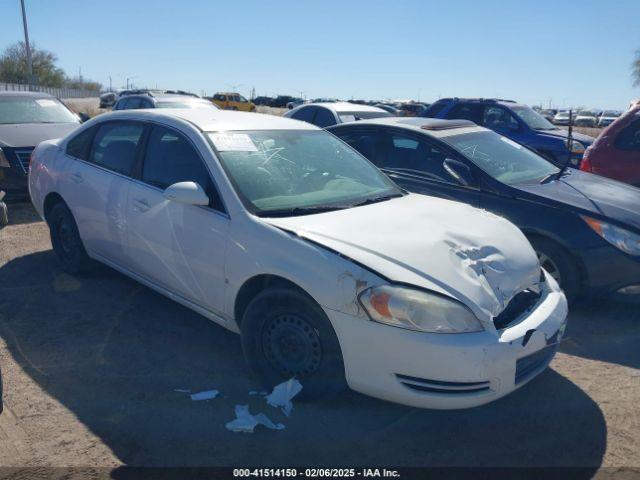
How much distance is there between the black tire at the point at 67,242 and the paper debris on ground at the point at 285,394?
8.83 feet

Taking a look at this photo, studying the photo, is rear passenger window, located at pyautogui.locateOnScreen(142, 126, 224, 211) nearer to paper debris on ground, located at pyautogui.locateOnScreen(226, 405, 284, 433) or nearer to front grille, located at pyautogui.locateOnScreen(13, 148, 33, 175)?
paper debris on ground, located at pyautogui.locateOnScreen(226, 405, 284, 433)

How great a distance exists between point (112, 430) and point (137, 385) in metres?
0.48

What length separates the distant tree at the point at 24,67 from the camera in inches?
2509

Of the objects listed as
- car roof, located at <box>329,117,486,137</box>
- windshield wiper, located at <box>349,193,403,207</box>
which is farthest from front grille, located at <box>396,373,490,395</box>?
car roof, located at <box>329,117,486,137</box>

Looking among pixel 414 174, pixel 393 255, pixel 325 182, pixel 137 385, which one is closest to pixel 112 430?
pixel 137 385

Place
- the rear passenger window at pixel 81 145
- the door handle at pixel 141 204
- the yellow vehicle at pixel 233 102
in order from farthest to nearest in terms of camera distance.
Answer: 1. the yellow vehicle at pixel 233 102
2. the rear passenger window at pixel 81 145
3. the door handle at pixel 141 204

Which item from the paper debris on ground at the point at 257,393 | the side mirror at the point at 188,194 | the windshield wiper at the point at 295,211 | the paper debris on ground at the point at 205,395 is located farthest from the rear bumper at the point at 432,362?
the side mirror at the point at 188,194

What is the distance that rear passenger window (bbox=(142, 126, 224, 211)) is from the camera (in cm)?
385

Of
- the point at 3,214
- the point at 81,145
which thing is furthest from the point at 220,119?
the point at 3,214

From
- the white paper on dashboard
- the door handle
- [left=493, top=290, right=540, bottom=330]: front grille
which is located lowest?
[left=493, top=290, right=540, bottom=330]: front grille

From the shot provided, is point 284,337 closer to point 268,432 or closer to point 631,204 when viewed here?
point 268,432

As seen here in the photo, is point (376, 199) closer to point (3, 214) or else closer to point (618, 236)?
point (618, 236)

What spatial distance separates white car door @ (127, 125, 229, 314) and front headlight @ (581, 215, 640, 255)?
294cm

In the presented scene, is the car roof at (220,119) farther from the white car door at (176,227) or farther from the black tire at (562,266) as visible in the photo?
the black tire at (562,266)
